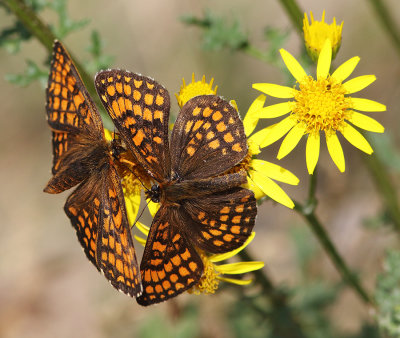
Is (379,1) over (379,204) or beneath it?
over

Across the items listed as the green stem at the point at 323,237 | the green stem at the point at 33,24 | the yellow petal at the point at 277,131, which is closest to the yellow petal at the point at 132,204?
the green stem at the point at 33,24

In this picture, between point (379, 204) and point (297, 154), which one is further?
point (297, 154)

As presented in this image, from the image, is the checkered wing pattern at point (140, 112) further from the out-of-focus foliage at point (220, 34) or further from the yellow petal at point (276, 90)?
the out-of-focus foliage at point (220, 34)

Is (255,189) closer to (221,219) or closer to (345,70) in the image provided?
(221,219)

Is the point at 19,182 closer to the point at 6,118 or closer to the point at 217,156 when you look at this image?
the point at 6,118

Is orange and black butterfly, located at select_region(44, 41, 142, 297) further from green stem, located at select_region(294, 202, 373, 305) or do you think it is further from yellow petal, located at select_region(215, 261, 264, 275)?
green stem, located at select_region(294, 202, 373, 305)

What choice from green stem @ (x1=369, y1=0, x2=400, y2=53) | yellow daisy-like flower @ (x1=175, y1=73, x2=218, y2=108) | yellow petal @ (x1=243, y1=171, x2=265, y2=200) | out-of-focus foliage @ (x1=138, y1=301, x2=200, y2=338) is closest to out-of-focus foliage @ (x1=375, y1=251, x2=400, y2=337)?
yellow petal @ (x1=243, y1=171, x2=265, y2=200)

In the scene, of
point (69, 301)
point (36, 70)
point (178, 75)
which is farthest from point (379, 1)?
point (69, 301)
